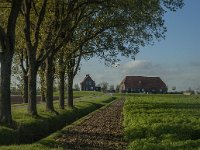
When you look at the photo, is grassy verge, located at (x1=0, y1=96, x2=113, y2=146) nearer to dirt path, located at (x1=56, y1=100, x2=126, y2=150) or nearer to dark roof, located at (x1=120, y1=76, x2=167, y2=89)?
dirt path, located at (x1=56, y1=100, x2=126, y2=150)

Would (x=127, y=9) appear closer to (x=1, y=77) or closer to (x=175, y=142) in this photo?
(x=1, y=77)

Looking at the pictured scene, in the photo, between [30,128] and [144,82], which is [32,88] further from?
[144,82]

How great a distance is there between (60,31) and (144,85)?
162m

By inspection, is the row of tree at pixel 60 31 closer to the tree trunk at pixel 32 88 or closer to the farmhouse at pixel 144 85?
the tree trunk at pixel 32 88

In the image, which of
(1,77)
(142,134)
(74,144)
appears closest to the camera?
(74,144)

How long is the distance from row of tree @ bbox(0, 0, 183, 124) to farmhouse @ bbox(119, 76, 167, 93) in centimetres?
14703

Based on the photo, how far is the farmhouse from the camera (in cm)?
19375

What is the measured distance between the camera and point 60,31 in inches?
1305

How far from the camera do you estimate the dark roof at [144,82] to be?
19375 centimetres

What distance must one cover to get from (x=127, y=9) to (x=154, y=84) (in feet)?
540

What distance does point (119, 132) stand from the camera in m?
27.2

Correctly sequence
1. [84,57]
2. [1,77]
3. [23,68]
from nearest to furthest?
1. [1,77]
2. [84,57]
3. [23,68]

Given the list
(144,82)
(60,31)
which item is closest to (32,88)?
(60,31)

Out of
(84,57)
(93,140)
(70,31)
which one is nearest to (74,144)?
(93,140)
